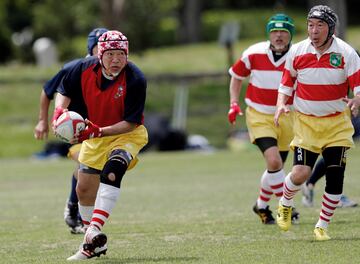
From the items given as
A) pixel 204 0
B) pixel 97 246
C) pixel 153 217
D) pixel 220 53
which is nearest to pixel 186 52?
pixel 220 53

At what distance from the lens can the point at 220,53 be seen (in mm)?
38125

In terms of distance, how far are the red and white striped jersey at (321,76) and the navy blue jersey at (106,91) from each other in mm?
1473

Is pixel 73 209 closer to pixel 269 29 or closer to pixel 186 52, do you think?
pixel 269 29

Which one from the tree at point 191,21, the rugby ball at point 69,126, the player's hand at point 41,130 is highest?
the rugby ball at point 69,126

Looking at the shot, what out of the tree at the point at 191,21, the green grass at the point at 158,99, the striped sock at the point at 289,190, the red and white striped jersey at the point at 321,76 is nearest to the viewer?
the red and white striped jersey at the point at 321,76

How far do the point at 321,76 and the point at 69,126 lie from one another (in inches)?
92.2

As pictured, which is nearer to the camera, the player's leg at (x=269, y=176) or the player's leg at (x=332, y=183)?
the player's leg at (x=332, y=183)

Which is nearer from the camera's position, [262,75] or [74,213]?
[74,213]

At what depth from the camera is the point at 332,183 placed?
28.5ft

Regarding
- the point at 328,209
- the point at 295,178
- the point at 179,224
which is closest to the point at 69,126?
the point at 295,178

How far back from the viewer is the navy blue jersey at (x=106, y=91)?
822 cm

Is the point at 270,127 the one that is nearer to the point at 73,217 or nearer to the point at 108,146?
the point at 73,217

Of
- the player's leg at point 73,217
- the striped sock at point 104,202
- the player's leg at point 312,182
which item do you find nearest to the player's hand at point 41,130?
the player's leg at point 73,217

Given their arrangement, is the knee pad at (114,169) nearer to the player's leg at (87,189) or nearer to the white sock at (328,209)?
the player's leg at (87,189)
